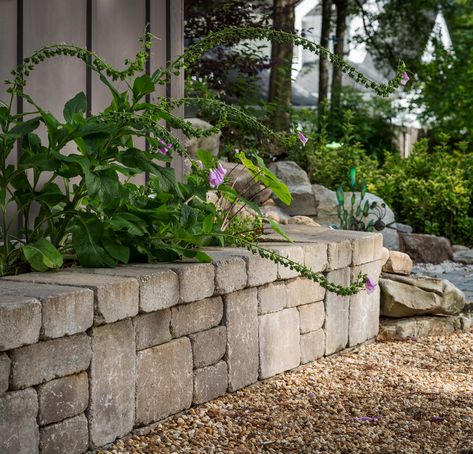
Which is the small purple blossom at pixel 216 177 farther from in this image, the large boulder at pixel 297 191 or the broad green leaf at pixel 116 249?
the large boulder at pixel 297 191

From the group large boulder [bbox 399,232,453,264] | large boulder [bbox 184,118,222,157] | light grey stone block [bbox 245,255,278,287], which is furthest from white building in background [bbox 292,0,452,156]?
light grey stone block [bbox 245,255,278,287]

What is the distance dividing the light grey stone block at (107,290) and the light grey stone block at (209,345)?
0.55m

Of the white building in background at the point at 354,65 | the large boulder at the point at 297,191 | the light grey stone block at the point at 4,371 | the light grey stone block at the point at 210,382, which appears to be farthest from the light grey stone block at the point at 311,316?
the white building in background at the point at 354,65

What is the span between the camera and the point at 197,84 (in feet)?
27.9

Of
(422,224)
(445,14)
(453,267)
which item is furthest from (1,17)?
(445,14)

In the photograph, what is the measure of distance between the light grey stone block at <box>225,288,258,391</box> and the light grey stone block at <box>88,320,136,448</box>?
0.75 m

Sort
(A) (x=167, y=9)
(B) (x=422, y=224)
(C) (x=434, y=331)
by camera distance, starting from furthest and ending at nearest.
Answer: (B) (x=422, y=224) → (C) (x=434, y=331) → (A) (x=167, y=9)

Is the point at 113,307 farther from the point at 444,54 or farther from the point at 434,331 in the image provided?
the point at 444,54

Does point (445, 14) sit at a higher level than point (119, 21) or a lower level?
higher

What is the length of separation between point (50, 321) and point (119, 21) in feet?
7.91

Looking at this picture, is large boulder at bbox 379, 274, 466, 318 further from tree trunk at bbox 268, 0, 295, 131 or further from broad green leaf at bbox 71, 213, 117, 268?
tree trunk at bbox 268, 0, 295, 131

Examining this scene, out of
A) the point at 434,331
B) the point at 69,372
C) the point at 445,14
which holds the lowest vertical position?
the point at 434,331

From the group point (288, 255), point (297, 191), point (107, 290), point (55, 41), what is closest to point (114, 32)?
point (55, 41)

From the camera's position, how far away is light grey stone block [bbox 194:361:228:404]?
4.29 m
